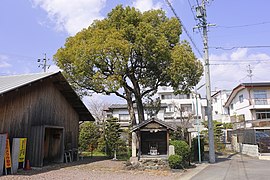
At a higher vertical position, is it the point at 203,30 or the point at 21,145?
the point at 203,30

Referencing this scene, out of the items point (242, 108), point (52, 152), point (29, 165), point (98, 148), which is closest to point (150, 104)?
point (98, 148)

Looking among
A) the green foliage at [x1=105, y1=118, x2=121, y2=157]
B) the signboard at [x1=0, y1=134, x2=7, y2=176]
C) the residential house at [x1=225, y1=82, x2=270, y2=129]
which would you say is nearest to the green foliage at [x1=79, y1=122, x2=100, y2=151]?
the green foliage at [x1=105, y1=118, x2=121, y2=157]

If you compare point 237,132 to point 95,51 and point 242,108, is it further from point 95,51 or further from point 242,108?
point 95,51

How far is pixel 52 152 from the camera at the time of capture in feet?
55.6

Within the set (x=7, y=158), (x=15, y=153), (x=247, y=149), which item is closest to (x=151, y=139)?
(x=15, y=153)

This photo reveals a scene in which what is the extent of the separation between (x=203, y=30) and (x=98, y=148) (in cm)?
1495

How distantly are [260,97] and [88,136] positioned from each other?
21.4 meters

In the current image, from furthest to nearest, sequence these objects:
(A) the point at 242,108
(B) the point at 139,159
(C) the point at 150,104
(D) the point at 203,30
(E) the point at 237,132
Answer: (A) the point at 242,108
(E) the point at 237,132
(C) the point at 150,104
(D) the point at 203,30
(B) the point at 139,159

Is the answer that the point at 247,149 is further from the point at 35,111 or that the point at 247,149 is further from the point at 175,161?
the point at 35,111

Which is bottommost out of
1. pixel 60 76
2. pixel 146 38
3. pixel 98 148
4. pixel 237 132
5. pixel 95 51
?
pixel 98 148

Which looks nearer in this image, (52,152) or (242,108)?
(52,152)

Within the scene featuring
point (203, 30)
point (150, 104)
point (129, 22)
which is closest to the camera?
point (129, 22)

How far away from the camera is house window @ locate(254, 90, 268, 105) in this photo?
29250mm

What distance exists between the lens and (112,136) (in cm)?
2180
